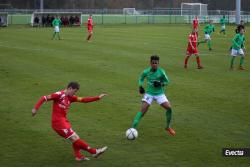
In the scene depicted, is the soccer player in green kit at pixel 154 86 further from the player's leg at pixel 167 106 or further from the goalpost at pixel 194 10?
the goalpost at pixel 194 10

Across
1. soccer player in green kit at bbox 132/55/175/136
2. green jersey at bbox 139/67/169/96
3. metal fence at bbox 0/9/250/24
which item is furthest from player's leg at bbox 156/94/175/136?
metal fence at bbox 0/9/250/24

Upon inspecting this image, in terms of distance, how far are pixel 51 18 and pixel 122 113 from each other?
61468 millimetres

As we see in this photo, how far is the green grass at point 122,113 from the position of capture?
12.8 metres

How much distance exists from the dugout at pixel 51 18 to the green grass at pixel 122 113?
141ft

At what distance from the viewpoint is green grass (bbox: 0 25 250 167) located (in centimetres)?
1276

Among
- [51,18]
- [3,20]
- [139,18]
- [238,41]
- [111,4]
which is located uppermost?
[111,4]

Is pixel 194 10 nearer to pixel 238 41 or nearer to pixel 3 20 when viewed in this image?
pixel 3 20

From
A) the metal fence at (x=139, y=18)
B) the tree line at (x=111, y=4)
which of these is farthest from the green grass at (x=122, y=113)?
the tree line at (x=111, y=4)

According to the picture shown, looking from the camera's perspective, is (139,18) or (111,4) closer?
(139,18)

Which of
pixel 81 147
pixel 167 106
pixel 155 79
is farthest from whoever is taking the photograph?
pixel 167 106

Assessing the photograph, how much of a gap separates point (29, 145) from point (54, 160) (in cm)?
151

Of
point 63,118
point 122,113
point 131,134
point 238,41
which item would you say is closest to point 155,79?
point 131,134

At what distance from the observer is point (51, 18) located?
77.3 meters

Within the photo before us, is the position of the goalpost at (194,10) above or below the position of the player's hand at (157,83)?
above
